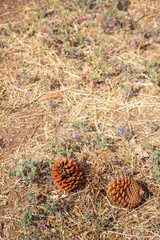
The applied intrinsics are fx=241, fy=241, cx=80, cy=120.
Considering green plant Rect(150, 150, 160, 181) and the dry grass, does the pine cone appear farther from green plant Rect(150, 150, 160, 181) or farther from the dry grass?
green plant Rect(150, 150, 160, 181)

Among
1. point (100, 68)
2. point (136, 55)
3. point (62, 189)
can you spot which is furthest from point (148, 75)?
point (62, 189)

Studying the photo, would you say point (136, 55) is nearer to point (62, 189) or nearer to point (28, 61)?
point (28, 61)

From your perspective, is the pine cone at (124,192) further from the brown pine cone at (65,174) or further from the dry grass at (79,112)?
the brown pine cone at (65,174)

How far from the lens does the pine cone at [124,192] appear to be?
6.68 feet

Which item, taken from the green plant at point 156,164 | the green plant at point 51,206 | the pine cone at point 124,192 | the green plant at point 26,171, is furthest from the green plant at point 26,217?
the green plant at point 156,164

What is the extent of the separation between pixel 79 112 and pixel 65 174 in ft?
3.08

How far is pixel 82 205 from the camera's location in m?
2.17

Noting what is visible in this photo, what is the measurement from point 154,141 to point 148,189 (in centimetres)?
52

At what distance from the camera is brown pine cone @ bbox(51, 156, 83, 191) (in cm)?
212

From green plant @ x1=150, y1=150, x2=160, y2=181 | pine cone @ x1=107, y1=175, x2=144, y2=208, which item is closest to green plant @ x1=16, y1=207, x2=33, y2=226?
pine cone @ x1=107, y1=175, x2=144, y2=208

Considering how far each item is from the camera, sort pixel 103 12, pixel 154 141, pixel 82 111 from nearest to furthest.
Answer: pixel 154 141, pixel 82 111, pixel 103 12

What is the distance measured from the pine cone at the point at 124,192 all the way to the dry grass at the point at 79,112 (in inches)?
4.3

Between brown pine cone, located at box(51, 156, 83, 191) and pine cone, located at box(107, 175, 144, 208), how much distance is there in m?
0.32

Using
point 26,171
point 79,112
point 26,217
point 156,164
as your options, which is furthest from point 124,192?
point 79,112
